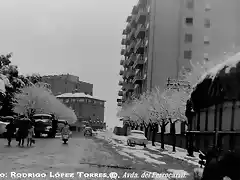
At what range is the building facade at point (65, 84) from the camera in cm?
16400

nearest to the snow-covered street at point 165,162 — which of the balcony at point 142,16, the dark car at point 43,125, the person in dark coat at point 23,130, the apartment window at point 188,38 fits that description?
the person in dark coat at point 23,130

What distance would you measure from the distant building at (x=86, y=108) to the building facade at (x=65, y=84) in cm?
809

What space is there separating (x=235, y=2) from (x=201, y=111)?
65.2 metres

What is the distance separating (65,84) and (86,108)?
53.8 feet

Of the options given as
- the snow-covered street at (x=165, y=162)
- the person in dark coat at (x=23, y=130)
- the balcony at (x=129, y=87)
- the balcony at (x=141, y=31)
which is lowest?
the snow-covered street at (x=165, y=162)

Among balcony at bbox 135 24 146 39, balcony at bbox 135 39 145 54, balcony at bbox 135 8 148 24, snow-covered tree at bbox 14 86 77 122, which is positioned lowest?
snow-covered tree at bbox 14 86 77 122

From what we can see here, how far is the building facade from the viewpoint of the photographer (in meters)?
164

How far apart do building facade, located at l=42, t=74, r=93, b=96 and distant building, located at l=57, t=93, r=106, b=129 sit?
8.09m

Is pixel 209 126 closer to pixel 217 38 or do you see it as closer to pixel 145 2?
pixel 217 38

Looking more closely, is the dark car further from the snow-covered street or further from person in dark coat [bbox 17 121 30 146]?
person in dark coat [bbox 17 121 30 146]

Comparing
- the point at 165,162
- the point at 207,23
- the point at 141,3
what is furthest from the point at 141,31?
the point at 165,162

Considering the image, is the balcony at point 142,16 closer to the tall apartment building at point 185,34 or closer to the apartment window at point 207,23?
the tall apartment building at point 185,34

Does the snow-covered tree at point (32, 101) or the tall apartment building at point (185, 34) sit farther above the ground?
the tall apartment building at point (185, 34)

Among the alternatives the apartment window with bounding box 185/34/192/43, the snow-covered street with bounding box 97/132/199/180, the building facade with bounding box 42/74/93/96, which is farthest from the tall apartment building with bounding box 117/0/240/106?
the building facade with bounding box 42/74/93/96
